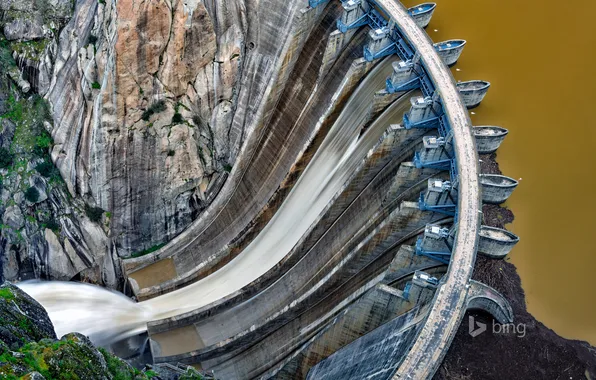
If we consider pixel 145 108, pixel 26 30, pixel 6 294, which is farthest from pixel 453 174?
pixel 26 30

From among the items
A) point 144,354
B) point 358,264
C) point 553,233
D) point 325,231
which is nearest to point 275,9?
point 325,231

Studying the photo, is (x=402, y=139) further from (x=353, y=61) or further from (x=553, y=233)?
(x=553, y=233)

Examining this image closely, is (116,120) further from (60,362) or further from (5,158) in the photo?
(60,362)

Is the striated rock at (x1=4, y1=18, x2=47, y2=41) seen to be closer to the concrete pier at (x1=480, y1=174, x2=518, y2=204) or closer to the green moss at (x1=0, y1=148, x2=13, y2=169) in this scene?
the green moss at (x1=0, y1=148, x2=13, y2=169)

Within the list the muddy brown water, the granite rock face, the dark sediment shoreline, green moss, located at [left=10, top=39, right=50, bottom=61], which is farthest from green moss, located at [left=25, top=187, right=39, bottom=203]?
the muddy brown water

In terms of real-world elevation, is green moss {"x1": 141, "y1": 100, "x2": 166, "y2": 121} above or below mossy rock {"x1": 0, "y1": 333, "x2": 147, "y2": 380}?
above

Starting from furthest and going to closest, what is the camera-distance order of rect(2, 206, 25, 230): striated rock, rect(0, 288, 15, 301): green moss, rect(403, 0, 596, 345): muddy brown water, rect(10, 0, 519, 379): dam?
rect(2, 206, 25, 230): striated rock < rect(403, 0, 596, 345): muddy brown water < rect(10, 0, 519, 379): dam < rect(0, 288, 15, 301): green moss
